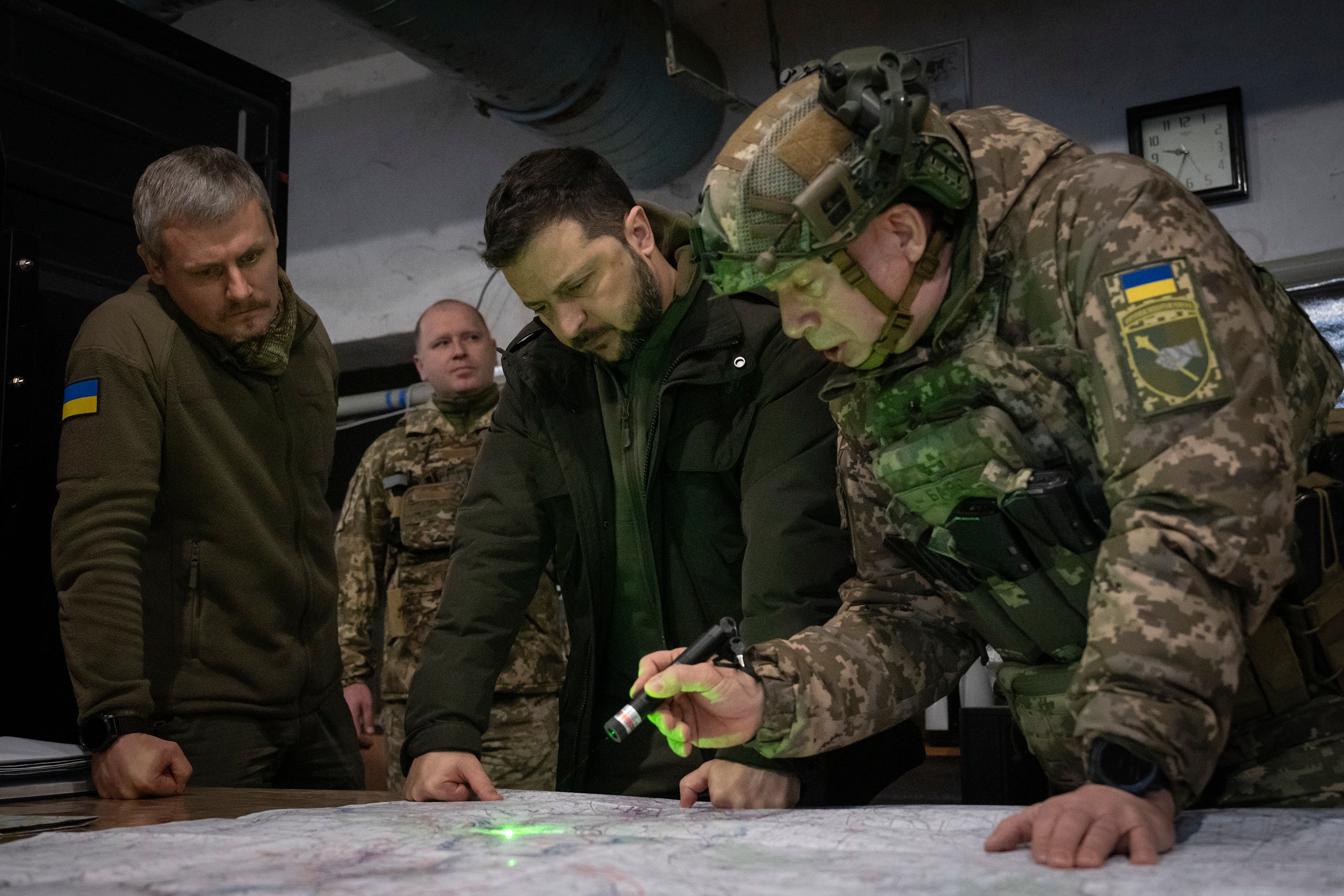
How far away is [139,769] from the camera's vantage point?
157 cm

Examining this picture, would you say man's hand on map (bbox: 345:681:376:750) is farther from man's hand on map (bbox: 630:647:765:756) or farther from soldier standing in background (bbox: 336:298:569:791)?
man's hand on map (bbox: 630:647:765:756)

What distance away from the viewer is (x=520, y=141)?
4.76m

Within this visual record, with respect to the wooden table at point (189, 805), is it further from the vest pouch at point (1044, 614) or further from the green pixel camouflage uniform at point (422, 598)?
the green pixel camouflage uniform at point (422, 598)

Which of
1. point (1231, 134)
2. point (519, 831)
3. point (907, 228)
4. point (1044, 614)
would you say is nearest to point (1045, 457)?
point (1044, 614)

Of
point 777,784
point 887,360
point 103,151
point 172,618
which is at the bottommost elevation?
point 777,784

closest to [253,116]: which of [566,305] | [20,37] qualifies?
[20,37]

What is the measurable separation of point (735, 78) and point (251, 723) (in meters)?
3.26

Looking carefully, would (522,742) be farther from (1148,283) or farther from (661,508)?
(1148,283)

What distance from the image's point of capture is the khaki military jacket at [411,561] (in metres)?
3.20

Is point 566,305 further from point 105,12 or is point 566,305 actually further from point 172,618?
point 105,12

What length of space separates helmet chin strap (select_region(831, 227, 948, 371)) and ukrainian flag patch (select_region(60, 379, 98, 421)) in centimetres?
117

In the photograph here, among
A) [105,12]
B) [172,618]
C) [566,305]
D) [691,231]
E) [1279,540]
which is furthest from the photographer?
[105,12]

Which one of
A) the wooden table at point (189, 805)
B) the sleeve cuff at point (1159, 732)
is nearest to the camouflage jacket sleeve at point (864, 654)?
the sleeve cuff at point (1159, 732)

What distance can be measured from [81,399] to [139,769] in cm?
57
